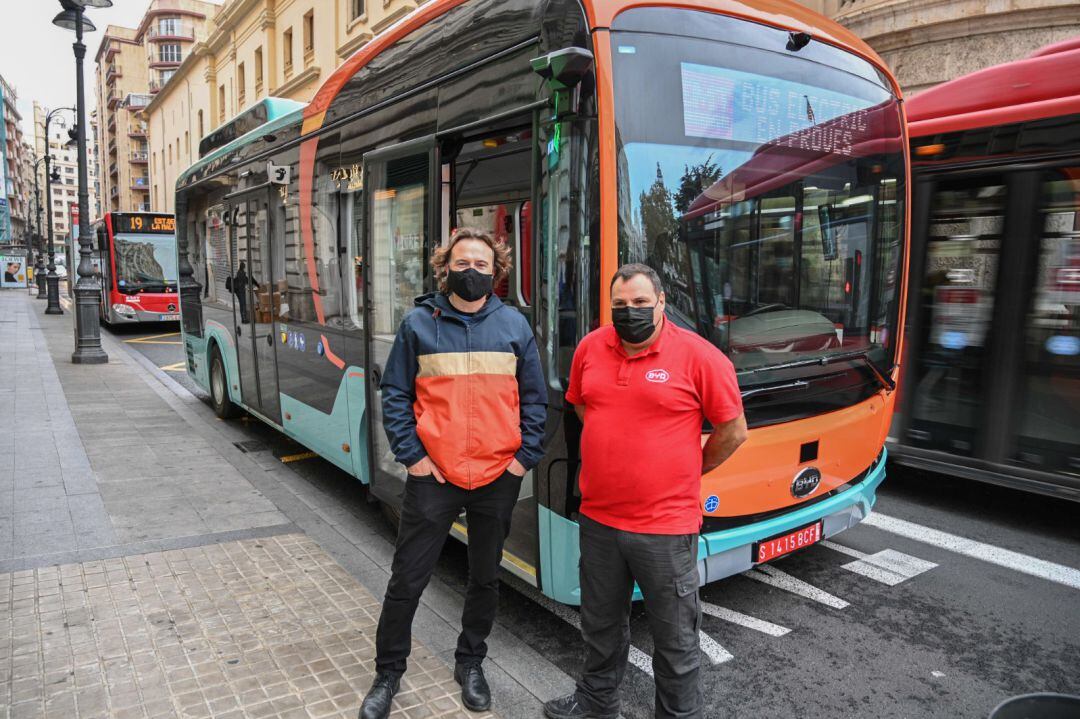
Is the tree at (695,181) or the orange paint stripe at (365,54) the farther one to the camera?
the orange paint stripe at (365,54)

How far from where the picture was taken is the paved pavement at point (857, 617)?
11.4ft

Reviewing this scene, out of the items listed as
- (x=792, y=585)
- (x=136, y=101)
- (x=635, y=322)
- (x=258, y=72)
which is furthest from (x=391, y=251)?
(x=136, y=101)

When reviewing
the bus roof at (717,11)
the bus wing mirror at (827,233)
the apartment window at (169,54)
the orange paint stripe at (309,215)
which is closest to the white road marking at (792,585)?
the bus wing mirror at (827,233)

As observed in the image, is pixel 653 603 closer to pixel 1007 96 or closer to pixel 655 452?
pixel 655 452

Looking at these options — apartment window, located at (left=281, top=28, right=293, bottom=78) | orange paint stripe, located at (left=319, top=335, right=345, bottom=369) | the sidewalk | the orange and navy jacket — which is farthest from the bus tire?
apartment window, located at (left=281, top=28, right=293, bottom=78)

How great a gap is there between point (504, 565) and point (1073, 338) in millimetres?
4288

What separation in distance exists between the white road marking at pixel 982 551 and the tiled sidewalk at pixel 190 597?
3.22 m

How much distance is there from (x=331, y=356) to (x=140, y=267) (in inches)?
724

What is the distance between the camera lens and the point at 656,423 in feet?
8.91

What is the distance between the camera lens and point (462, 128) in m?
4.02

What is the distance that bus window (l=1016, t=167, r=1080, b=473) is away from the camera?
5398 mm

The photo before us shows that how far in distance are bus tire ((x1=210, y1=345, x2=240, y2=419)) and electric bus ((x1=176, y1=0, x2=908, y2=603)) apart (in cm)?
448

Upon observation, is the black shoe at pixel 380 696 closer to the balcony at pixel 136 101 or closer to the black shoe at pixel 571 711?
the black shoe at pixel 571 711

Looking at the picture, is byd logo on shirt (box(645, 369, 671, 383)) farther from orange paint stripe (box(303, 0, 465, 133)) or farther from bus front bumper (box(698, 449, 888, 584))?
orange paint stripe (box(303, 0, 465, 133))
